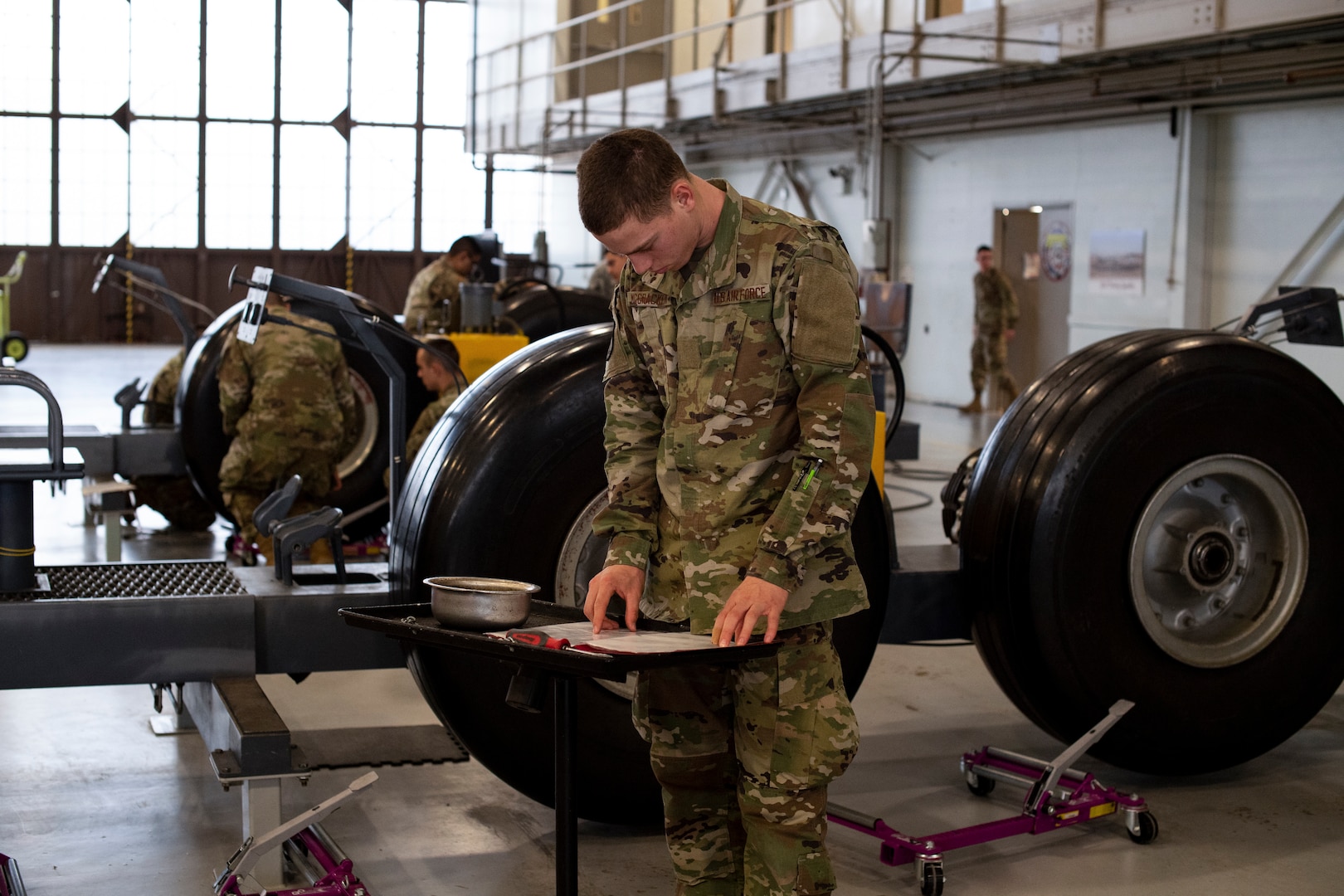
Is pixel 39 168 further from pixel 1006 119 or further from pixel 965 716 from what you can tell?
pixel 965 716

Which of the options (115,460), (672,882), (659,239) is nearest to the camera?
(659,239)

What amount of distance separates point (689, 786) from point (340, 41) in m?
24.8

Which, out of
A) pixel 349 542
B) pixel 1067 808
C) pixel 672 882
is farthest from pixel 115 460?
pixel 1067 808

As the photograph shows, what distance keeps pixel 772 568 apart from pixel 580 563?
1.20 meters

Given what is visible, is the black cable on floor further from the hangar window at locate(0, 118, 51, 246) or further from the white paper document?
the hangar window at locate(0, 118, 51, 246)

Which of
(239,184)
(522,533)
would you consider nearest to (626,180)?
(522,533)

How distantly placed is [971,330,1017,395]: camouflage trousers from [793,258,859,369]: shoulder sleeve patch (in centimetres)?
1239

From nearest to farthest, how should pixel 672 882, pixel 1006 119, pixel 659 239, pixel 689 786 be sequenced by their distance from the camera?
pixel 659 239, pixel 689 786, pixel 672 882, pixel 1006 119

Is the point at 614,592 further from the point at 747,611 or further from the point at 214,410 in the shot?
the point at 214,410

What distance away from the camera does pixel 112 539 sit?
21.5ft

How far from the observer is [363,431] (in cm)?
701

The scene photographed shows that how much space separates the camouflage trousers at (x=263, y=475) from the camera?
6.03m

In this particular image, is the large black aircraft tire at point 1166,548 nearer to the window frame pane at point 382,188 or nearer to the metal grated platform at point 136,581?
the metal grated platform at point 136,581

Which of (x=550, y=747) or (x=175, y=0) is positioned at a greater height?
(x=175, y=0)
